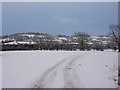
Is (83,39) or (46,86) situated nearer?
(46,86)

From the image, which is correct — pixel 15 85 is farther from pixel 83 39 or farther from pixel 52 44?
pixel 83 39

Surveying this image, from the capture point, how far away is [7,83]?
11008mm

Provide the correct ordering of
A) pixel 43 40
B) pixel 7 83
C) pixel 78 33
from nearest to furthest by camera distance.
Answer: pixel 7 83 → pixel 43 40 → pixel 78 33

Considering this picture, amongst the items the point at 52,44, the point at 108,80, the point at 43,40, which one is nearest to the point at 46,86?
the point at 108,80

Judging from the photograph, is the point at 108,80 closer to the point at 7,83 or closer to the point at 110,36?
the point at 7,83

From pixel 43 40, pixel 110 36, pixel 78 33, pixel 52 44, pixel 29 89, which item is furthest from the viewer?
pixel 78 33

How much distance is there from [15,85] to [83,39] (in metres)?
88.1

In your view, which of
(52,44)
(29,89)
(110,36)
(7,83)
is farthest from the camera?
(52,44)

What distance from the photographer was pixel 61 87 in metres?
9.76

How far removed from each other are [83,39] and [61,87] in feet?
290

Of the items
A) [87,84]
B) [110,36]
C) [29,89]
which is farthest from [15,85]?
[110,36]

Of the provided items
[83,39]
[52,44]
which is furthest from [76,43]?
[52,44]

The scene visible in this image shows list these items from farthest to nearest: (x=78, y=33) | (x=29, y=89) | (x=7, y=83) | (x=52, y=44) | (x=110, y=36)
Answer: (x=78, y=33), (x=52, y=44), (x=110, y=36), (x=7, y=83), (x=29, y=89)

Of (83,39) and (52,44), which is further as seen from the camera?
(83,39)
